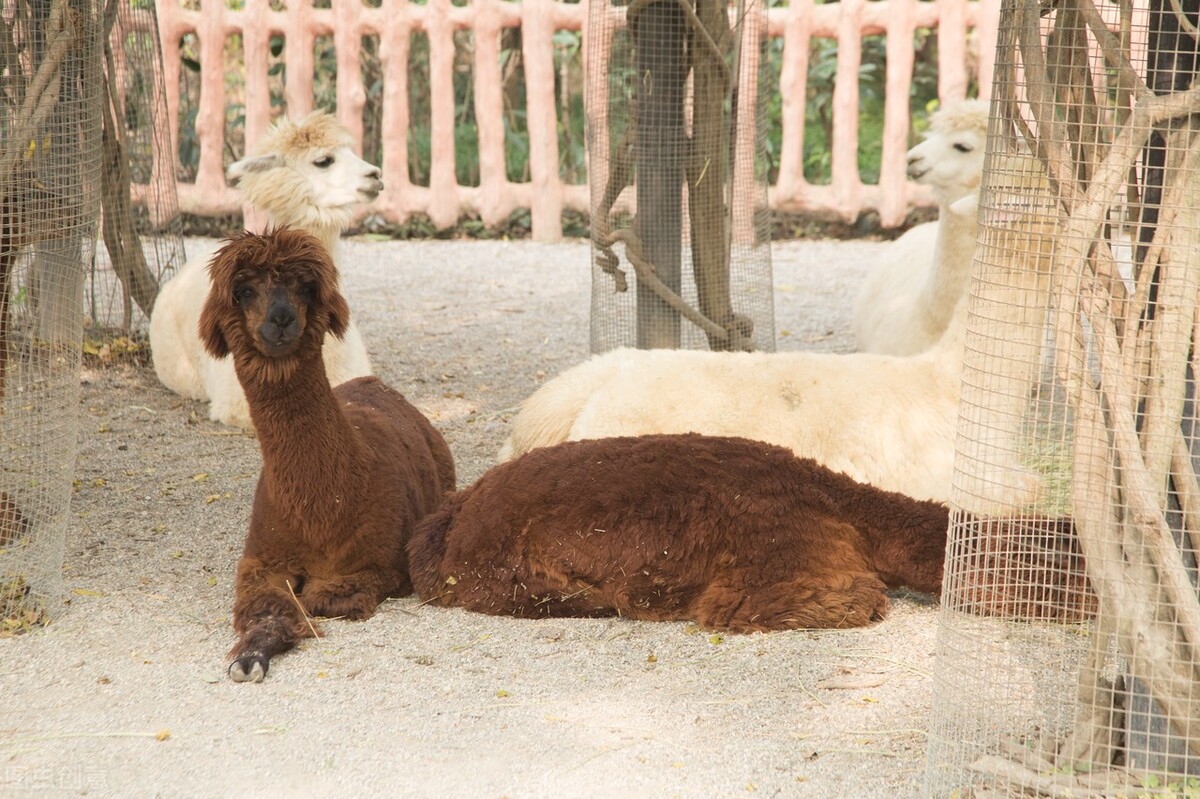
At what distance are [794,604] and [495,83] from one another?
8.28 metres

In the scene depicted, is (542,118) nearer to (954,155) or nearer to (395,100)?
(395,100)

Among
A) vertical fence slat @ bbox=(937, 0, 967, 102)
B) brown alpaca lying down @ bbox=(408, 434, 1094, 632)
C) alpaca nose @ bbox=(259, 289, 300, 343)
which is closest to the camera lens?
alpaca nose @ bbox=(259, 289, 300, 343)

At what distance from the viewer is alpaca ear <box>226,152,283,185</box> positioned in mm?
5371

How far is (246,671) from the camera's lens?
3.05 m

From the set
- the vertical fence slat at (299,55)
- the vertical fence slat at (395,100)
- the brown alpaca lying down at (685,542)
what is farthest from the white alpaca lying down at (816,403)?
the vertical fence slat at (299,55)

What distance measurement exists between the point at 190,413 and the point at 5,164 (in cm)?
259

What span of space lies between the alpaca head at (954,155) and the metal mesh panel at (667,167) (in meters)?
0.94

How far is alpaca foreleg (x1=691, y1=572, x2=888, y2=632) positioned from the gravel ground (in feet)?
0.16

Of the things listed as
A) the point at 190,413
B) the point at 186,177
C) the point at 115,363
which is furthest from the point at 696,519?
the point at 186,177

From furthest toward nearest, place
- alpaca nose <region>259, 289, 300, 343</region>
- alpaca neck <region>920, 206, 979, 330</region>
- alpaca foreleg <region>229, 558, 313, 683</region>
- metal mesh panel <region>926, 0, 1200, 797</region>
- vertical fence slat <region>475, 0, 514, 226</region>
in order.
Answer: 1. vertical fence slat <region>475, 0, 514, 226</region>
2. alpaca neck <region>920, 206, 979, 330</region>
3. alpaca nose <region>259, 289, 300, 343</region>
4. alpaca foreleg <region>229, 558, 313, 683</region>
5. metal mesh panel <region>926, 0, 1200, 797</region>

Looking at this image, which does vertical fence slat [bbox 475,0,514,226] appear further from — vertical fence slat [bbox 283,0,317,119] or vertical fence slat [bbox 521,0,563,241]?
vertical fence slat [bbox 283,0,317,119]

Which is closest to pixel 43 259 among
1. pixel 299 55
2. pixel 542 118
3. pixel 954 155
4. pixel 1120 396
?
pixel 1120 396

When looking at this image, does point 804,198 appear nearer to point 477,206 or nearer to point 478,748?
point 477,206

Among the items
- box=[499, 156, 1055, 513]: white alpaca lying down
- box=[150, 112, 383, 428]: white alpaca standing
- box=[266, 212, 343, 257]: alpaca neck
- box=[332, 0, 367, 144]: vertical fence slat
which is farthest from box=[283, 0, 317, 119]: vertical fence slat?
box=[499, 156, 1055, 513]: white alpaca lying down
